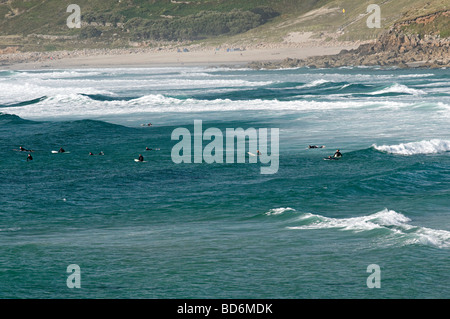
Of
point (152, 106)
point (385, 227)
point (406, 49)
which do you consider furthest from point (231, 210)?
point (406, 49)

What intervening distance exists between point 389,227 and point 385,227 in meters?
0.24

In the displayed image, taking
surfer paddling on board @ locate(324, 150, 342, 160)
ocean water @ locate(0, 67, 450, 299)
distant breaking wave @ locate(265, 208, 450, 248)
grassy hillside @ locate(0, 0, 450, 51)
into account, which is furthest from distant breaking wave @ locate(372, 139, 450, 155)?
→ grassy hillside @ locate(0, 0, 450, 51)

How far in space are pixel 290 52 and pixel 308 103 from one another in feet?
248

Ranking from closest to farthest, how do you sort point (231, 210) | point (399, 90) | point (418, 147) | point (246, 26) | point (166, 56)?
point (231, 210)
point (418, 147)
point (399, 90)
point (166, 56)
point (246, 26)

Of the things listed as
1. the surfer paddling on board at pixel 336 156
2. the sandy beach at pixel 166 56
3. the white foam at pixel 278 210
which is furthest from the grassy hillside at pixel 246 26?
the white foam at pixel 278 210

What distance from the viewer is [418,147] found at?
4103 centimetres

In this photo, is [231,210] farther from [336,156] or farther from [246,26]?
[246,26]

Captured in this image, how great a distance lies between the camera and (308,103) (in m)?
68.0

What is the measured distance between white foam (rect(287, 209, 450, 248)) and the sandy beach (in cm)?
11011

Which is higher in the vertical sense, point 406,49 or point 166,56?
point 166,56

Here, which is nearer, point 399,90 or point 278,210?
point 278,210

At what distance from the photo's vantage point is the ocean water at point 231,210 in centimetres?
2034
